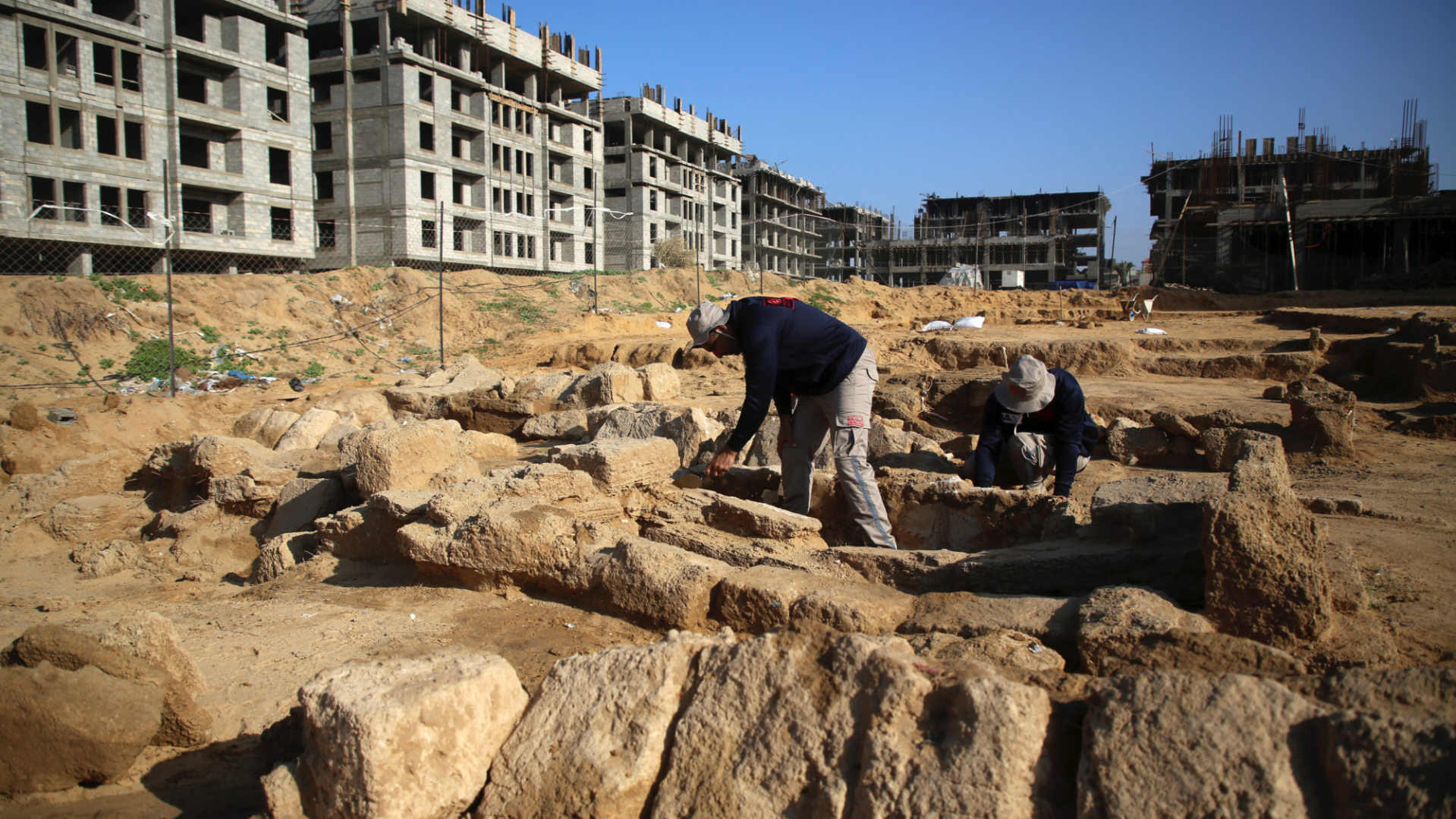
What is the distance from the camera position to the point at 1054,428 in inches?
214

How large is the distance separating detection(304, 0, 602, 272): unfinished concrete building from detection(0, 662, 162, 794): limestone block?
26.4 meters

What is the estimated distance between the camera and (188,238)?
75.8 feet

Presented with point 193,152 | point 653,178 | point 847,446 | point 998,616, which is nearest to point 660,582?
point 998,616

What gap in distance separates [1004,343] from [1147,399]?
13.8 ft

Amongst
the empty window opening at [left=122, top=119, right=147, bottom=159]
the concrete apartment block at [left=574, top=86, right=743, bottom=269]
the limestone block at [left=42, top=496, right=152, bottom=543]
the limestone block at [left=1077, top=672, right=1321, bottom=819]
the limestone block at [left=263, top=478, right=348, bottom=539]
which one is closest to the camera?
the limestone block at [left=1077, top=672, right=1321, bottom=819]

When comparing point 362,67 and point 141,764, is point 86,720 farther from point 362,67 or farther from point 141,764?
point 362,67

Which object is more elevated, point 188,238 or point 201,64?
point 201,64

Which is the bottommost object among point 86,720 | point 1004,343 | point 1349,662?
point 86,720

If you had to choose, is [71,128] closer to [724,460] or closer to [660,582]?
[724,460]

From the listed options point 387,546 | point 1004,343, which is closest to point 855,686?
point 387,546

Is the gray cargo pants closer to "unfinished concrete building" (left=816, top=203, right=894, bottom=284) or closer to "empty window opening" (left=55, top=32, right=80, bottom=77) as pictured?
"empty window opening" (left=55, top=32, right=80, bottom=77)

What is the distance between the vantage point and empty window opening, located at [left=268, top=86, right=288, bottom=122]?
2675 centimetres

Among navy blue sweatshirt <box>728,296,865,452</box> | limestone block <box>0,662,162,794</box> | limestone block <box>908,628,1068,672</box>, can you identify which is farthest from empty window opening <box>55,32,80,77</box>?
limestone block <box>908,628,1068,672</box>

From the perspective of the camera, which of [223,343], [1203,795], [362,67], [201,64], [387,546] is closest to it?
[1203,795]
